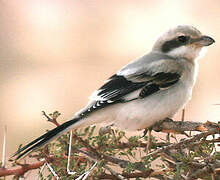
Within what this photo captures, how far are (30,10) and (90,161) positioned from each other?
4.86m

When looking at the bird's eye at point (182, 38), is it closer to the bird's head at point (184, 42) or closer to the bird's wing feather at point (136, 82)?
the bird's head at point (184, 42)

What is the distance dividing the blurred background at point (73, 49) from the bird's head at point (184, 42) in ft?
2.93

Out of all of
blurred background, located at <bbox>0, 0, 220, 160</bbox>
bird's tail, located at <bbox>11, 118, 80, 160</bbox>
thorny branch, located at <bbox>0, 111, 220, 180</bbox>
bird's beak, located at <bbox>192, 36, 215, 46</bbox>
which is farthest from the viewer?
blurred background, located at <bbox>0, 0, 220, 160</bbox>

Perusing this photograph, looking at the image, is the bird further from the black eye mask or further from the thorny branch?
the thorny branch

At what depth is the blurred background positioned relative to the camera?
4.62 metres

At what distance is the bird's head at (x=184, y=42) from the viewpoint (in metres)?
2.96

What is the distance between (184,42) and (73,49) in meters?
2.98

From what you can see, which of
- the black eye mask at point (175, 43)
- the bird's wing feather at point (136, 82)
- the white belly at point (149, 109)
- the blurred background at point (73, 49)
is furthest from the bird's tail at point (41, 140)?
the blurred background at point (73, 49)

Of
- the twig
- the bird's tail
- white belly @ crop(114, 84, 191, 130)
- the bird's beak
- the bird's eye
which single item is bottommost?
white belly @ crop(114, 84, 191, 130)

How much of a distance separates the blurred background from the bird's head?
2.93ft

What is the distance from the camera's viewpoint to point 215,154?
1.74 metres

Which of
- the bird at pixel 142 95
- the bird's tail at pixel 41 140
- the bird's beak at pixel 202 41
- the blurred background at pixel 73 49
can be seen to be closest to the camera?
the bird's tail at pixel 41 140

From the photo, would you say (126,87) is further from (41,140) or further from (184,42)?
(41,140)

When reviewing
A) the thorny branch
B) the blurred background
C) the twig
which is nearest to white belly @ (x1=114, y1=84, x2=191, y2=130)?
the thorny branch
